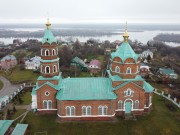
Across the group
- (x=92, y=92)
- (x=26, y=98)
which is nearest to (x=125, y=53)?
(x=92, y=92)

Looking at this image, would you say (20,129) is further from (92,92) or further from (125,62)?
(125,62)

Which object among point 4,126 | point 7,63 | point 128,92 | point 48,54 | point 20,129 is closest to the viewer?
point 20,129

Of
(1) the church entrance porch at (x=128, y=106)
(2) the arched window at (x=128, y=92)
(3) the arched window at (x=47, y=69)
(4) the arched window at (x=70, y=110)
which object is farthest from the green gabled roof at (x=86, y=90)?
(3) the arched window at (x=47, y=69)

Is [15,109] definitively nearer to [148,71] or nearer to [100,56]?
[148,71]

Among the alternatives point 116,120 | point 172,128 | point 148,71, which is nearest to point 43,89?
point 116,120

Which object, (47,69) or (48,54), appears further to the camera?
(47,69)

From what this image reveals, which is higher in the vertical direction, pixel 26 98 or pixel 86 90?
pixel 86 90

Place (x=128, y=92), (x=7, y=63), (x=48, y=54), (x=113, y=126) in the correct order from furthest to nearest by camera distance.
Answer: (x=7, y=63)
(x=128, y=92)
(x=48, y=54)
(x=113, y=126)
